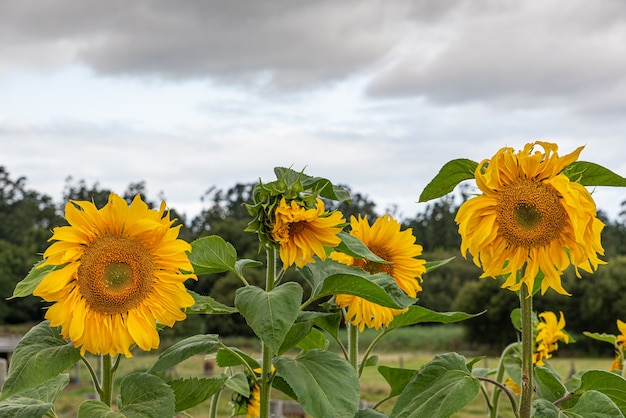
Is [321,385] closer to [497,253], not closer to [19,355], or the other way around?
[497,253]

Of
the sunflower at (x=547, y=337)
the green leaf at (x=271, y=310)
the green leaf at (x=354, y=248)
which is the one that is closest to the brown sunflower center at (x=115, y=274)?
the green leaf at (x=271, y=310)

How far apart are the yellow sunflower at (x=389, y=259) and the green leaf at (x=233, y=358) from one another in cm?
32

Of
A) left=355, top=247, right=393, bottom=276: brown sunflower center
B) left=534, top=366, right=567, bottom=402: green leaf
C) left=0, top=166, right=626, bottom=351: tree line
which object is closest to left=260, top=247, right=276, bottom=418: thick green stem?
left=355, top=247, right=393, bottom=276: brown sunflower center

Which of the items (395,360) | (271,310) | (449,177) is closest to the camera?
(271,310)

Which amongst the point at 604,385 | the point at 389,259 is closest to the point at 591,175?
the point at 604,385

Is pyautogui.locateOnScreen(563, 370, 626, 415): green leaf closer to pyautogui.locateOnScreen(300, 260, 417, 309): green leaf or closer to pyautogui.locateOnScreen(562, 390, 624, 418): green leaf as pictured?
pyautogui.locateOnScreen(562, 390, 624, 418): green leaf

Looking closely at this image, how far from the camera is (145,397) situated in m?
1.79

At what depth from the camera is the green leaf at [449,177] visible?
190cm

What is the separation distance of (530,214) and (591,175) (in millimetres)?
185

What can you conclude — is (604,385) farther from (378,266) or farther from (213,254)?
(213,254)

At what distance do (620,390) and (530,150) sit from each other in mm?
661

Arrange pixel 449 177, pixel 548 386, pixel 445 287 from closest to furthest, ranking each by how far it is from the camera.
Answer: pixel 449 177, pixel 548 386, pixel 445 287

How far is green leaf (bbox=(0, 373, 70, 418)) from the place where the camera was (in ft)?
5.70

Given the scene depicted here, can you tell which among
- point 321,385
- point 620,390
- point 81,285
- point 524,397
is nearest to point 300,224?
point 321,385
